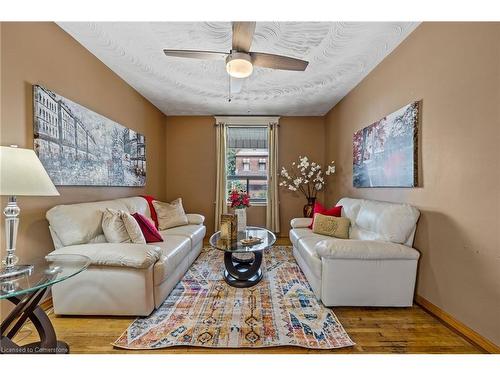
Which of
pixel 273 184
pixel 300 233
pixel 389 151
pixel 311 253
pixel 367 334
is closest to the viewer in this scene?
pixel 367 334

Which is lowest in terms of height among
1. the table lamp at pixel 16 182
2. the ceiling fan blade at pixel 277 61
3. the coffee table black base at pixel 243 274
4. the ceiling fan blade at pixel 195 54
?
the coffee table black base at pixel 243 274

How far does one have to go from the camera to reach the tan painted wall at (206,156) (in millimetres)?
4863

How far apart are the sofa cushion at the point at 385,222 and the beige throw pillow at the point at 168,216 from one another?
2398 millimetres

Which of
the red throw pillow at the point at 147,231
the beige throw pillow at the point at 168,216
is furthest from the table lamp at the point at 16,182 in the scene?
the beige throw pillow at the point at 168,216

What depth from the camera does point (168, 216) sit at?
11.1 ft

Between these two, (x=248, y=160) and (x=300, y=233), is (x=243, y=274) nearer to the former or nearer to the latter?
(x=300, y=233)

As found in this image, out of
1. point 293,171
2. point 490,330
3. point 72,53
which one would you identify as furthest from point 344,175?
point 72,53

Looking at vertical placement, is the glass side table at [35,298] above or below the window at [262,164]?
below

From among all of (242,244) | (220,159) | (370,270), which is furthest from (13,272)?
(220,159)

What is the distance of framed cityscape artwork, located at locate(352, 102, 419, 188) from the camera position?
2.19m

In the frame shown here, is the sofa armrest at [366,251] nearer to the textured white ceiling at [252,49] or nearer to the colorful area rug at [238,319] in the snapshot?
the colorful area rug at [238,319]

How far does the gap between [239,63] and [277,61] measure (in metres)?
0.36

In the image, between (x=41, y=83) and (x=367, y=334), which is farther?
(x=41, y=83)

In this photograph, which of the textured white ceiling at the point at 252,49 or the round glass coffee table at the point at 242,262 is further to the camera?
the round glass coffee table at the point at 242,262
